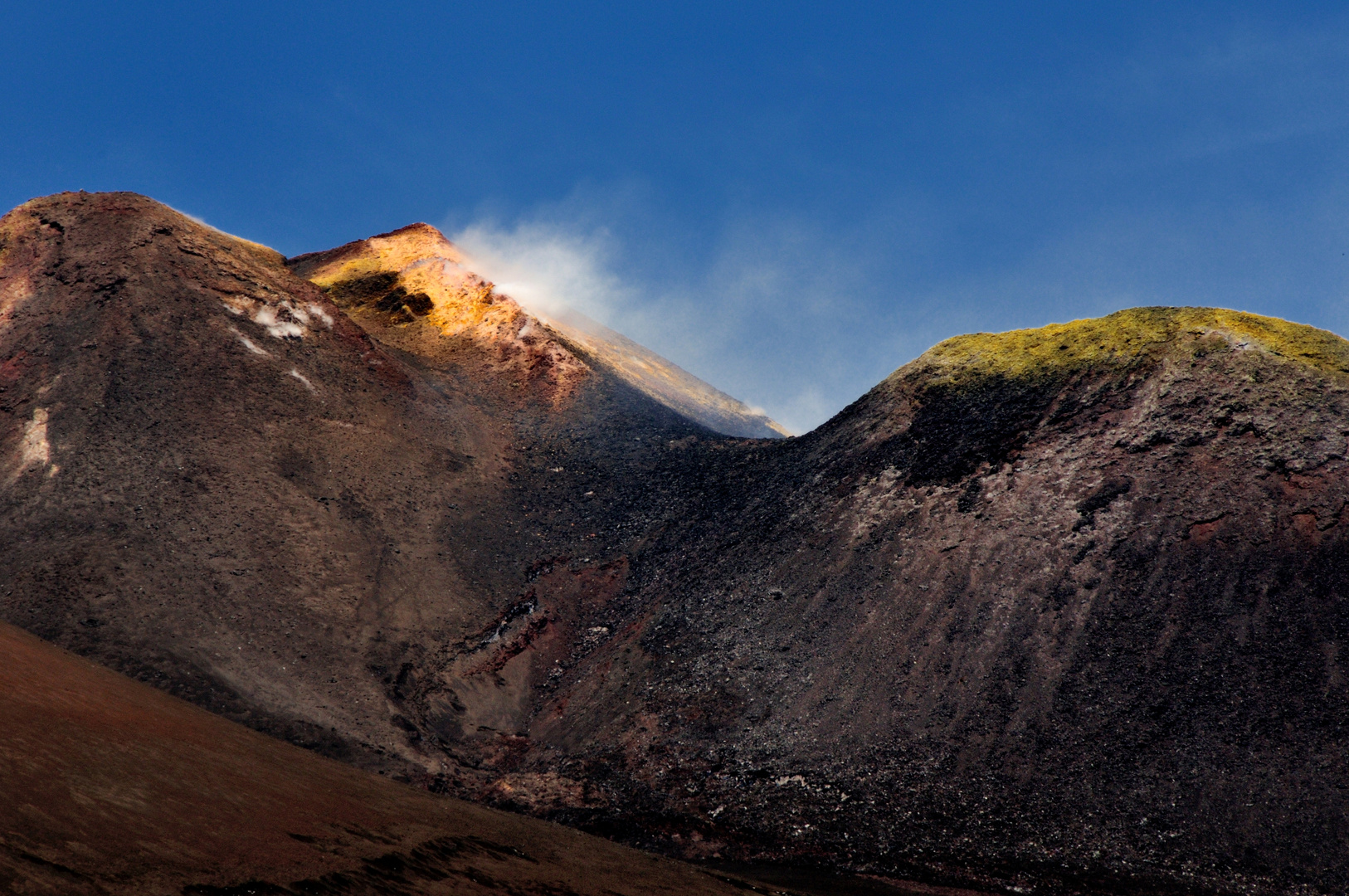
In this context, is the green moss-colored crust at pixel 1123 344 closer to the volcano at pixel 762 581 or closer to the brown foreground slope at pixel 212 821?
the volcano at pixel 762 581

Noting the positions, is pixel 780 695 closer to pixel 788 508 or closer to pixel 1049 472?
pixel 788 508

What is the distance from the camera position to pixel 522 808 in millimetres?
17859

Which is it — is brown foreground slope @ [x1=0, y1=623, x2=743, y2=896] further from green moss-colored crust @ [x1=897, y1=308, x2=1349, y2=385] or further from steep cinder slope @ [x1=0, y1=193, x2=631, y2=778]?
green moss-colored crust @ [x1=897, y1=308, x2=1349, y2=385]

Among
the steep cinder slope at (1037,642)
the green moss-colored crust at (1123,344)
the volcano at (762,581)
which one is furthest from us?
the green moss-colored crust at (1123,344)

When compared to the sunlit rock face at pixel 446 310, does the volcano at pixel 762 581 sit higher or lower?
lower

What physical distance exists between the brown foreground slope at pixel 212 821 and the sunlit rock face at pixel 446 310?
84.1ft

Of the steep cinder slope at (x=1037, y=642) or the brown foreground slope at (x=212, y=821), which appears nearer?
the brown foreground slope at (x=212, y=821)

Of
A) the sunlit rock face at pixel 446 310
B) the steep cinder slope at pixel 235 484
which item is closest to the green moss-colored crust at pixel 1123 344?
Answer: the steep cinder slope at pixel 235 484

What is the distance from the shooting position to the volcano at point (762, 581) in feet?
50.9

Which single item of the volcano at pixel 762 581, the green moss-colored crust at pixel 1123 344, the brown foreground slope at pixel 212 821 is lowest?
the brown foreground slope at pixel 212 821

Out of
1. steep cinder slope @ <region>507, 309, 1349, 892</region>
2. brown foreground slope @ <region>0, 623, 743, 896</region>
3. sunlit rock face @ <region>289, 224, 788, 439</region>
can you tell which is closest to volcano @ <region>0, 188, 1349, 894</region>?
steep cinder slope @ <region>507, 309, 1349, 892</region>

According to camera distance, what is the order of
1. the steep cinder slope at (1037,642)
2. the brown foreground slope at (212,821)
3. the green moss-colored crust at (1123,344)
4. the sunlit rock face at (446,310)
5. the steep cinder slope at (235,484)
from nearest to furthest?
the brown foreground slope at (212,821), the steep cinder slope at (1037,642), the steep cinder slope at (235,484), the green moss-colored crust at (1123,344), the sunlit rock face at (446,310)

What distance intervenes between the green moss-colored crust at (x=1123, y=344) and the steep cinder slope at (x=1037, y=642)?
112 mm

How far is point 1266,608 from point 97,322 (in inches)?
1432
